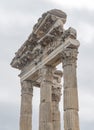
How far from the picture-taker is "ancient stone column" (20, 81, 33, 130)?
27553 mm

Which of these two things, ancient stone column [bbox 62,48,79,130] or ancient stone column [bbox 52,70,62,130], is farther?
ancient stone column [bbox 52,70,62,130]

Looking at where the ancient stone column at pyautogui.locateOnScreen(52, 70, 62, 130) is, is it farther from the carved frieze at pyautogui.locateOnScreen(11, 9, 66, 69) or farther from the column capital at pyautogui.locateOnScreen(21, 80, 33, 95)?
the carved frieze at pyautogui.locateOnScreen(11, 9, 66, 69)

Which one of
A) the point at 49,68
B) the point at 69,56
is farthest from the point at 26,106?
the point at 69,56

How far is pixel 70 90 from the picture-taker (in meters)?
22.8

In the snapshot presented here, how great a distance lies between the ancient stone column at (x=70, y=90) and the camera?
22.1 m

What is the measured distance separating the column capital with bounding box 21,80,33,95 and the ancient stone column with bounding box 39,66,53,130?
284 cm

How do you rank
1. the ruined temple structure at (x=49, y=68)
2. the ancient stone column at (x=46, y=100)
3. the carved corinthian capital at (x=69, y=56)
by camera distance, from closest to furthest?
1. the ruined temple structure at (x=49, y=68)
2. the carved corinthian capital at (x=69, y=56)
3. the ancient stone column at (x=46, y=100)

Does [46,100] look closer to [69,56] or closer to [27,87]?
[69,56]

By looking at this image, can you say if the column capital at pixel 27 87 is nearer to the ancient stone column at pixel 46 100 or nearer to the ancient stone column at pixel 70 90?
the ancient stone column at pixel 46 100

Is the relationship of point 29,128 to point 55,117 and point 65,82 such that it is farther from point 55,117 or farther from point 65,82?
point 65,82

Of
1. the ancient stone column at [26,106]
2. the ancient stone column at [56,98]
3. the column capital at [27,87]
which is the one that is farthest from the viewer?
the ancient stone column at [56,98]

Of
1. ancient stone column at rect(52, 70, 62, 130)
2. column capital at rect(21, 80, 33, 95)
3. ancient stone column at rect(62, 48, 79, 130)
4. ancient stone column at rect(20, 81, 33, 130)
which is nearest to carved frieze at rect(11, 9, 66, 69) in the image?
column capital at rect(21, 80, 33, 95)

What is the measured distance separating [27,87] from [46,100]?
3.56m

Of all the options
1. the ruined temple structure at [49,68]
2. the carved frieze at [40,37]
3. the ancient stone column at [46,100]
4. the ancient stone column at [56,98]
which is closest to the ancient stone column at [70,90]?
the ruined temple structure at [49,68]
